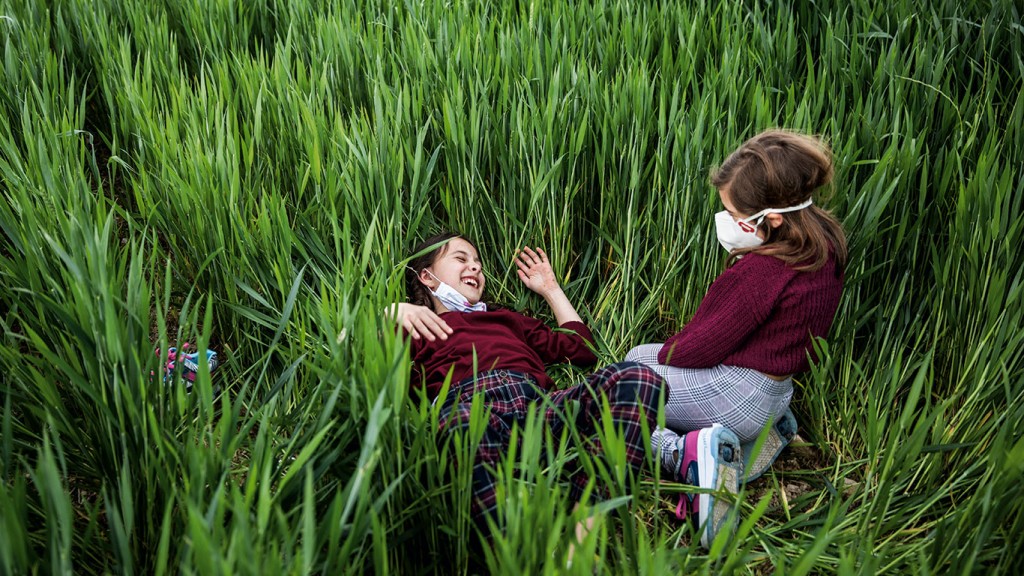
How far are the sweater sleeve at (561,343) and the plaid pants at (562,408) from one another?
19cm

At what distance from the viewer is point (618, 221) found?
6.33ft

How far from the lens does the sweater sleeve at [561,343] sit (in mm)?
1755

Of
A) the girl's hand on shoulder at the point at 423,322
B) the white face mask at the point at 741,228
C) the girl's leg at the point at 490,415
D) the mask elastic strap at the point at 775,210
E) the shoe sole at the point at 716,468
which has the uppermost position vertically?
the mask elastic strap at the point at 775,210

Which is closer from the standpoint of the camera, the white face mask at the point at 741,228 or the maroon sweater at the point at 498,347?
the white face mask at the point at 741,228

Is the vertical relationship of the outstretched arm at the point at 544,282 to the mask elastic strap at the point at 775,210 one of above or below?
below

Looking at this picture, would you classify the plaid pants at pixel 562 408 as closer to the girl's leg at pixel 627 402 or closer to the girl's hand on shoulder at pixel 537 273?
the girl's leg at pixel 627 402

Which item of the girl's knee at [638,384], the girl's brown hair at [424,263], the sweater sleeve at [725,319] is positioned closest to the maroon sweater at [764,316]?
the sweater sleeve at [725,319]

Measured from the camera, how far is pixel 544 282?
1874mm

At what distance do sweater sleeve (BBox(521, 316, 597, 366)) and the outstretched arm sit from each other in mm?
42

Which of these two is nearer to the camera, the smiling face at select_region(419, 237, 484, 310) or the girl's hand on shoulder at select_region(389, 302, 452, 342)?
the girl's hand on shoulder at select_region(389, 302, 452, 342)

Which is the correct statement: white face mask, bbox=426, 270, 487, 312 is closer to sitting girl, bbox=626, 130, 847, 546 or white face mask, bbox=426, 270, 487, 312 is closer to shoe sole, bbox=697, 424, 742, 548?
sitting girl, bbox=626, 130, 847, 546

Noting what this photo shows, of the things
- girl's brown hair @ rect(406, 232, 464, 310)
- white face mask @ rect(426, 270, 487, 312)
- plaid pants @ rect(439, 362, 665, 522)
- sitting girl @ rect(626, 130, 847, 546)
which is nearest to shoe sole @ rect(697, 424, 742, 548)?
sitting girl @ rect(626, 130, 847, 546)

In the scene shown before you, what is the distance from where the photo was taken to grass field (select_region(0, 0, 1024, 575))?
3.44 feet

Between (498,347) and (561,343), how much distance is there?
0.61 feet
